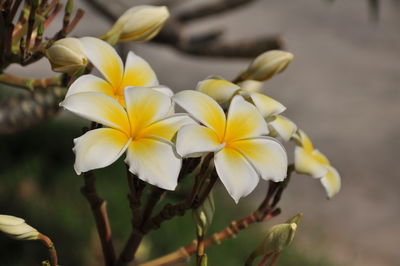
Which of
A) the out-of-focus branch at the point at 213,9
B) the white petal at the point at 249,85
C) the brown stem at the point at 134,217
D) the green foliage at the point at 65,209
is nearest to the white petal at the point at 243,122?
the brown stem at the point at 134,217

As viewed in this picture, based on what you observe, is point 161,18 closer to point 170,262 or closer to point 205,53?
point 170,262

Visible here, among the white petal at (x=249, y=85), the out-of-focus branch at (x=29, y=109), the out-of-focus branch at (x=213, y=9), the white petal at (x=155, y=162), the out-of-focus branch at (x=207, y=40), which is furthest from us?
the out-of-focus branch at (x=213, y=9)

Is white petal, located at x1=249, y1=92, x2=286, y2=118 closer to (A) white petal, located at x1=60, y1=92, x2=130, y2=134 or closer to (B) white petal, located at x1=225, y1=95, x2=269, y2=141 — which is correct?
(B) white petal, located at x1=225, y1=95, x2=269, y2=141

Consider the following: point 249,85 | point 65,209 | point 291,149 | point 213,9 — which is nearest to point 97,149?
point 249,85

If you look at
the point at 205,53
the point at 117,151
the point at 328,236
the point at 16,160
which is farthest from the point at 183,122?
the point at 328,236

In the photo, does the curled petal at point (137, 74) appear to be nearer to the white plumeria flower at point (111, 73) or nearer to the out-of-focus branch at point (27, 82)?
the white plumeria flower at point (111, 73)

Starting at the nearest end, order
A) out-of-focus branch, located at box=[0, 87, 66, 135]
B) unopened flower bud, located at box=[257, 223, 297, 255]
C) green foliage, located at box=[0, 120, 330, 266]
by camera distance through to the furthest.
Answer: unopened flower bud, located at box=[257, 223, 297, 255] → out-of-focus branch, located at box=[0, 87, 66, 135] → green foliage, located at box=[0, 120, 330, 266]

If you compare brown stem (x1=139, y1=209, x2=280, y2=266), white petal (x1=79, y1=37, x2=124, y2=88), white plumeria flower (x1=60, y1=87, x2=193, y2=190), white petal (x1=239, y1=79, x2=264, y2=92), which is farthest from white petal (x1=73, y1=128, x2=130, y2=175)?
white petal (x1=239, y1=79, x2=264, y2=92)
